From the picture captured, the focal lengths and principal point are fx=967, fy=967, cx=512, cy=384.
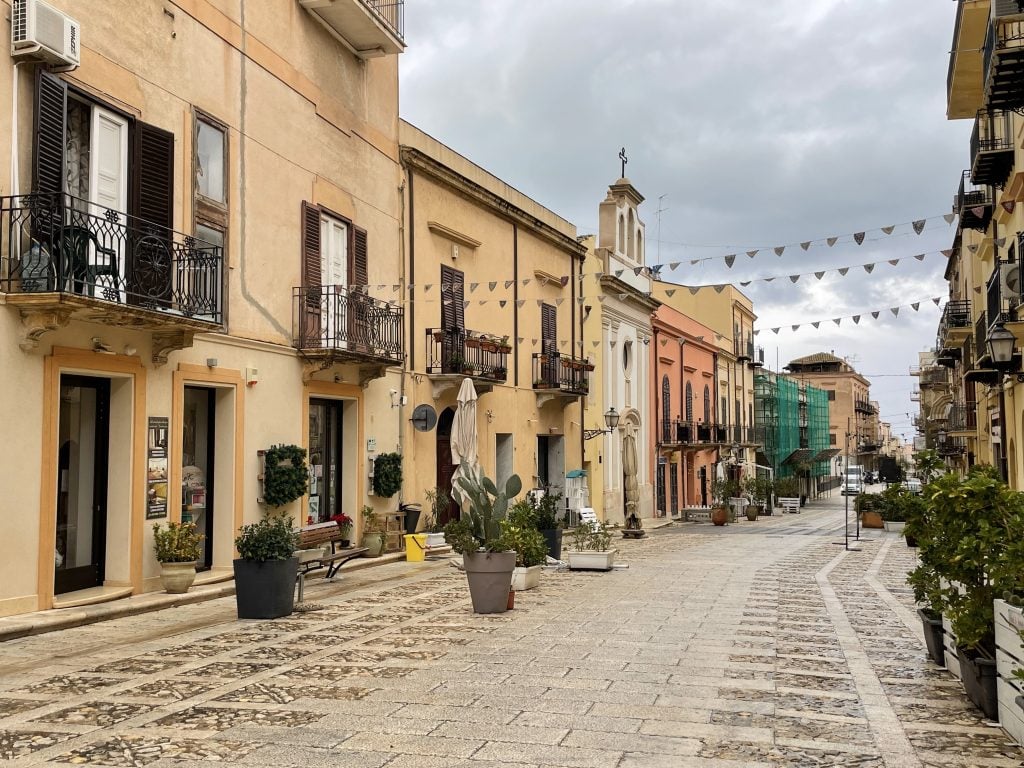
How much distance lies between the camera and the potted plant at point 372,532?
1560cm

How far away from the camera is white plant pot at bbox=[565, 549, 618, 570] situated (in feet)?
47.8

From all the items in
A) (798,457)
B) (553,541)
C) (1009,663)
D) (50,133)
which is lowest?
(553,541)

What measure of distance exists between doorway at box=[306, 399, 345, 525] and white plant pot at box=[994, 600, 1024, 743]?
34.4ft

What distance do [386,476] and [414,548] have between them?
4.25 ft

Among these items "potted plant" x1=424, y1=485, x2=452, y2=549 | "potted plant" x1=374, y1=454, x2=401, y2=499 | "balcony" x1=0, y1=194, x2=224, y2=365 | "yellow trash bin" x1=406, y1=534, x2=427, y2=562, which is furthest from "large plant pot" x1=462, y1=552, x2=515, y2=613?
"potted plant" x1=424, y1=485, x2=452, y2=549

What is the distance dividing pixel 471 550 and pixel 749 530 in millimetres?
20809

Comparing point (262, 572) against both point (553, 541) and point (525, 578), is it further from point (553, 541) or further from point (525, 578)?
point (553, 541)

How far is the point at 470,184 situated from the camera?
64.2ft

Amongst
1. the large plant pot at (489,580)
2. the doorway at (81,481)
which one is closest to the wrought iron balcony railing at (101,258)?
the doorway at (81,481)

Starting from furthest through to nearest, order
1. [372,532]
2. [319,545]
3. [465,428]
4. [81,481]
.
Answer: [465,428], [372,532], [319,545], [81,481]

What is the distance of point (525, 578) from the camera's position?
40.0 feet

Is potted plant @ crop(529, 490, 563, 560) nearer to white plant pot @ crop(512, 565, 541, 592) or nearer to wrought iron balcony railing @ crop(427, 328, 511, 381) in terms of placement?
white plant pot @ crop(512, 565, 541, 592)

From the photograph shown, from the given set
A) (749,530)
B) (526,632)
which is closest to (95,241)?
(526,632)

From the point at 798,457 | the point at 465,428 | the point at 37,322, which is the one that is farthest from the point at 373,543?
the point at 798,457
